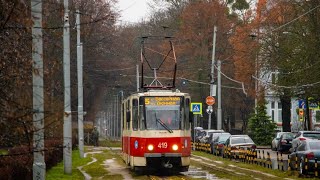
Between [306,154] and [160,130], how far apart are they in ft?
18.1

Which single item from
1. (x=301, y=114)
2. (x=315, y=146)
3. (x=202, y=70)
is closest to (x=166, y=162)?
(x=315, y=146)

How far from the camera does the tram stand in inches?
1010

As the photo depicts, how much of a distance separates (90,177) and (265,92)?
115 feet

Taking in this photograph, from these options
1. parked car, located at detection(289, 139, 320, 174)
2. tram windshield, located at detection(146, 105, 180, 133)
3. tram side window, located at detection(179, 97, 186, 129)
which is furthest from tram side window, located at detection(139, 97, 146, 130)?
parked car, located at detection(289, 139, 320, 174)

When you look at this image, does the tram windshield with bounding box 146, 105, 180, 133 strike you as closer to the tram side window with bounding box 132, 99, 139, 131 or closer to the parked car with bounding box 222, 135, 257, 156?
the tram side window with bounding box 132, 99, 139, 131

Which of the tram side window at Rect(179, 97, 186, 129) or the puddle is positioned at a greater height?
the tram side window at Rect(179, 97, 186, 129)

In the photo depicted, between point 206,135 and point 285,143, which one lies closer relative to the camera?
point 285,143

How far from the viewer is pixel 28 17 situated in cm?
882

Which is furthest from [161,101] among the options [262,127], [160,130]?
[262,127]

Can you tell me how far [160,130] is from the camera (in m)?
25.8

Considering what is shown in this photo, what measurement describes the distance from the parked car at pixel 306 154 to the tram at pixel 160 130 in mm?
4314

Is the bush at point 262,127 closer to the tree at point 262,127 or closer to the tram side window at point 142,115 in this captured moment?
the tree at point 262,127

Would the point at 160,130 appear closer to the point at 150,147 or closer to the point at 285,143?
the point at 150,147

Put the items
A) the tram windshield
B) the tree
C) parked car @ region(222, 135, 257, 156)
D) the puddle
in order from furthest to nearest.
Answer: the tree < parked car @ region(222, 135, 257, 156) < the tram windshield < the puddle
